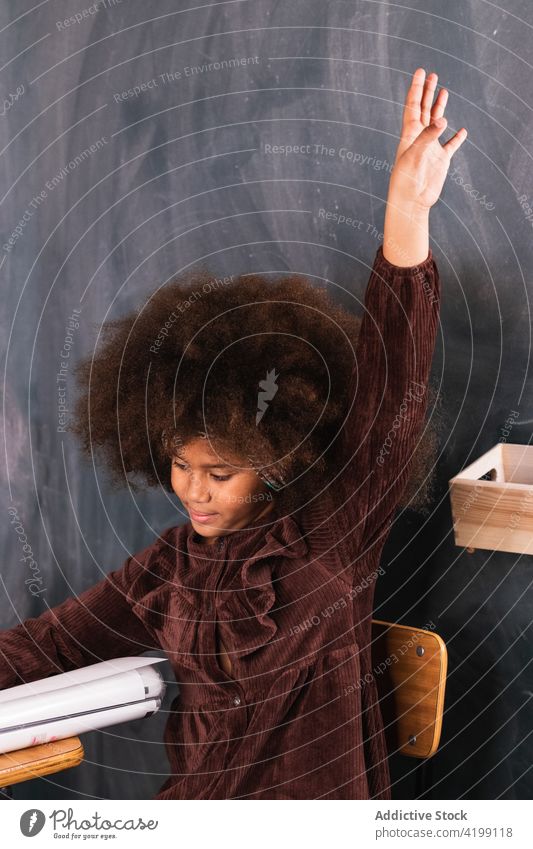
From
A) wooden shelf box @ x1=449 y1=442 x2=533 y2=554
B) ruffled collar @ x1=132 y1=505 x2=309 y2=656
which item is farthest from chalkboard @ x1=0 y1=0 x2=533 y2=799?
ruffled collar @ x1=132 y1=505 x2=309 y2=656

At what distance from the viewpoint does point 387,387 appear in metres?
0.90

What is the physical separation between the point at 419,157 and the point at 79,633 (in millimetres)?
644

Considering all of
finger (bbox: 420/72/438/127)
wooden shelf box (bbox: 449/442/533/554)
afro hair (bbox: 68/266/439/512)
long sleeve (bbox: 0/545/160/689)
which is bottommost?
long sleeve (bbox: 0/545/160/689)

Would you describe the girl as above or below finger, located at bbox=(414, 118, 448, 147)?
below

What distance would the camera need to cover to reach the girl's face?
3.12ft

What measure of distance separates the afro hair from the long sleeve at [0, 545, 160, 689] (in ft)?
0.49

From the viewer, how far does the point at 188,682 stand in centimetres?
105

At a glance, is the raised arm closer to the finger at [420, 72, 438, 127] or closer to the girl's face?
the finger at [420, 72, 438, 127]

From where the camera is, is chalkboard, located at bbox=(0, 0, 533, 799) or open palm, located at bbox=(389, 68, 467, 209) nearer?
open palm, located at bbox=(389, 68, 467, 209)

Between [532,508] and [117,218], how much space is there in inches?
25.6

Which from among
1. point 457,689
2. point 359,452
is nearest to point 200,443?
point 359,452

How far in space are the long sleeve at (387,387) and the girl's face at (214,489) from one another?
0.10 meters

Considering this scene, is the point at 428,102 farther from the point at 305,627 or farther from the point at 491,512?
the point at 305,627

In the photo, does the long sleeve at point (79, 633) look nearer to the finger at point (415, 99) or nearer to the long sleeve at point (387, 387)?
the long sleeve at point (387, 387)
